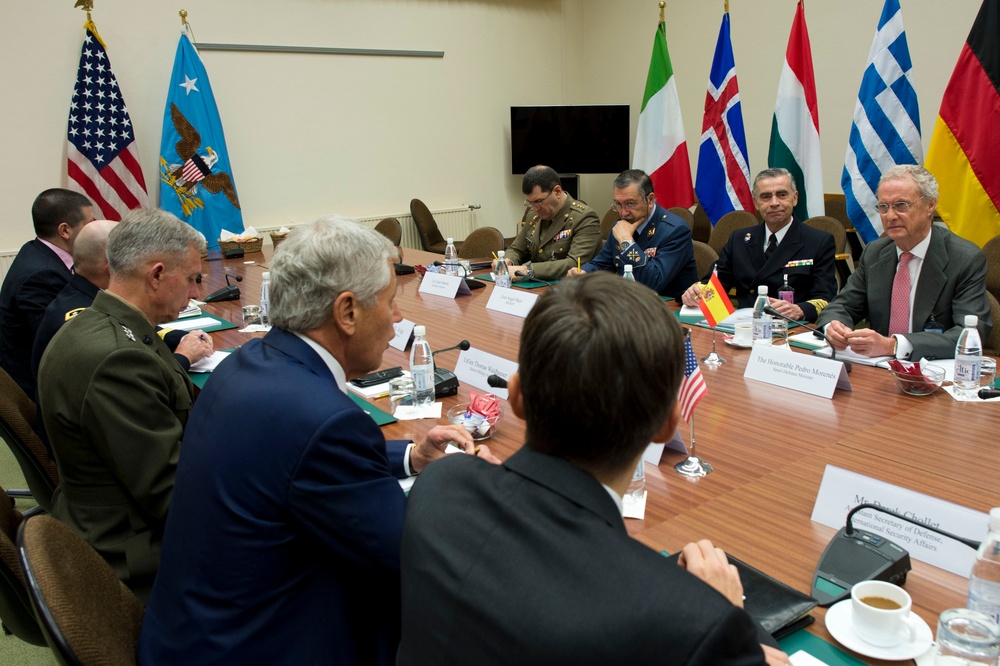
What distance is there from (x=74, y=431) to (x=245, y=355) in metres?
0.72

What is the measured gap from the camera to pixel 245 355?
1.36 meters

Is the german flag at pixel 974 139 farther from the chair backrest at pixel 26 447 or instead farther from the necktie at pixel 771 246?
the chair backrest at pixel 26 447

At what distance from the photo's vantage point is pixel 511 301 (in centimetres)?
349

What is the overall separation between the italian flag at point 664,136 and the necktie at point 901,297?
12.4ft

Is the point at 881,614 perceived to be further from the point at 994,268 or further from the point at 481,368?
the point at 994,268

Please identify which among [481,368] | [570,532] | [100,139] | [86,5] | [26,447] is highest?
[86,5]

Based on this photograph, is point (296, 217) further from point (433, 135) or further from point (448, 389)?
point (448, 389)

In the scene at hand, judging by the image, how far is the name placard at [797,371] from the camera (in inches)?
84.7

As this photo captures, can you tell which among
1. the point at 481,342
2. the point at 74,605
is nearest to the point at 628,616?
the point at 74,605

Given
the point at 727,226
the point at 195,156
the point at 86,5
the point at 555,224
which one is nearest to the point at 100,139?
the point at 195,156

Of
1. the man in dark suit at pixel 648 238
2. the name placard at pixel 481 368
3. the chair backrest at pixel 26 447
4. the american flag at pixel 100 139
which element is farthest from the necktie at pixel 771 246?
the american flag at pixel 100 139

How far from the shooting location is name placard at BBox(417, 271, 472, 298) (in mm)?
3893

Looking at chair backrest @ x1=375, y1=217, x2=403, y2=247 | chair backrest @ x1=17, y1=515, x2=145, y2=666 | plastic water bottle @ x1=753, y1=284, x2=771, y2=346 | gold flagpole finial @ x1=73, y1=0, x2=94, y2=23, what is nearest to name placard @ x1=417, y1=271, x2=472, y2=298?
plastic water bottle @ x1=753, y1=284, x2=771, y2=346

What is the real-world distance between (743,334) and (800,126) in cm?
348
